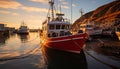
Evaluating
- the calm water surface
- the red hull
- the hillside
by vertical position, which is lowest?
the calm water surface

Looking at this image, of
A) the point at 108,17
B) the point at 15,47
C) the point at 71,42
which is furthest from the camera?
the point at 108,17

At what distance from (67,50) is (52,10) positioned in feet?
47.0

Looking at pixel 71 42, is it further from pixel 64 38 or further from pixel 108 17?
pixel 108 17

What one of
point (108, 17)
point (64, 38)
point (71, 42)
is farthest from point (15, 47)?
point (108, 17)

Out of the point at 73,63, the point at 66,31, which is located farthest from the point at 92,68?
the point at 66,31

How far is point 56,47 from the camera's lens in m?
22.0

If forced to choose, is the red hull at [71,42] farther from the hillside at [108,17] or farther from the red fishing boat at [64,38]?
the hillside at [108,17]

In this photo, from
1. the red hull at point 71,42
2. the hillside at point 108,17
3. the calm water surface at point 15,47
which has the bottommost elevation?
the calm water surface at point 15,47

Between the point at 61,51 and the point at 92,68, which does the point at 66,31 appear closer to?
the point at 61,51

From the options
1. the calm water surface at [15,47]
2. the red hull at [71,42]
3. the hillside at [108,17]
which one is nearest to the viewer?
the red hull at [71,42]

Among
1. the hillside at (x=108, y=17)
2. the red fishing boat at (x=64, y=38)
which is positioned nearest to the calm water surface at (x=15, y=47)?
the red fishing boat at (x=64, y=38)

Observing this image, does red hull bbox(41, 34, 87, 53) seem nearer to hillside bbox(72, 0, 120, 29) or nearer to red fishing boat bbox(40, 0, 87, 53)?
red fishing boat bbox(40, 0, 87, 53)

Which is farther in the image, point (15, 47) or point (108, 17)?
point (108, 17)

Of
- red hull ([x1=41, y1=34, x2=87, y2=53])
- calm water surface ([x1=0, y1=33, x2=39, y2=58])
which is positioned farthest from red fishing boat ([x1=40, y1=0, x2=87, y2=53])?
calm water surface ([x1=0, y1=33, x2=39, y2=58])
